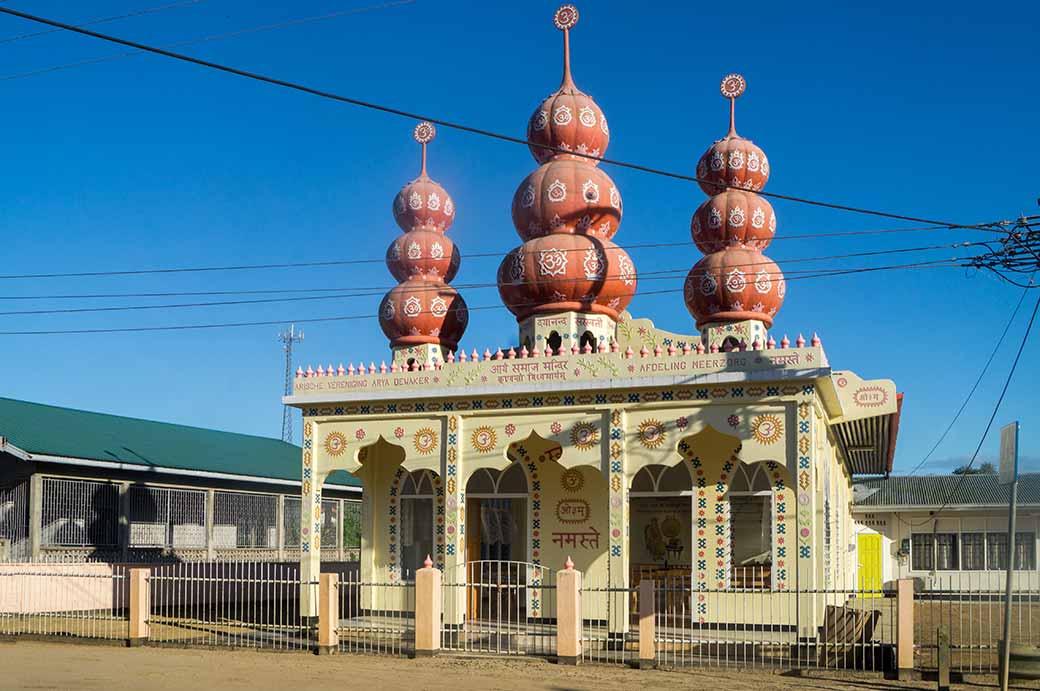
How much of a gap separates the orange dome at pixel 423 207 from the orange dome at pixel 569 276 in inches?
123

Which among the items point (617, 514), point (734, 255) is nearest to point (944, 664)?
point (617, 514)

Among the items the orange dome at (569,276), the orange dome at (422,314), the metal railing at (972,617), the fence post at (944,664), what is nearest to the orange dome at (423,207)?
the orange dome at (422,314)

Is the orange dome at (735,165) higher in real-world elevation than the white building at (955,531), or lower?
higher

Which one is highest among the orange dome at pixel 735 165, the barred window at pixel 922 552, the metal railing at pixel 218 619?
the orange dome at pixel 735 165

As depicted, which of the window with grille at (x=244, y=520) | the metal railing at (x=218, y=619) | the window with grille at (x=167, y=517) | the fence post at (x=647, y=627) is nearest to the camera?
the fence post at (x=647, y=627)

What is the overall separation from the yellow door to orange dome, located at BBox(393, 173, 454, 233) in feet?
51.4

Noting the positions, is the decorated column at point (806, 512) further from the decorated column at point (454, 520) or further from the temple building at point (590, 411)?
the decorated column at point (454, 520)

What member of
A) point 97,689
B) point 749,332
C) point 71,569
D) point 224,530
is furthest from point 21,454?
point 749,332

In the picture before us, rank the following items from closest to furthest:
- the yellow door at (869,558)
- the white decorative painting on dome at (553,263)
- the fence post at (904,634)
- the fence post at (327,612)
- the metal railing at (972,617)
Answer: the fence post at (904,634)
the metal railing at (972,617)
the fence post at (327,612)
the white decorative painting on dome at (553,263)
the yellow door at (869,558)

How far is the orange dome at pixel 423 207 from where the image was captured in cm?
2439

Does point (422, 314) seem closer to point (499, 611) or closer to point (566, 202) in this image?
point (566, 202)

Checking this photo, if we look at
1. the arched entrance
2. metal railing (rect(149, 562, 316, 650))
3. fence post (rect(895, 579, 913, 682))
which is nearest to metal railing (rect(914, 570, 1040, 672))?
fence post (rect(895, 579, 913, 682))

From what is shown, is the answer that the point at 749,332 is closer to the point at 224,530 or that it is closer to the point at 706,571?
the point at 706,571

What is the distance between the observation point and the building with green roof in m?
24.0
